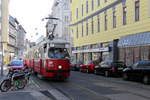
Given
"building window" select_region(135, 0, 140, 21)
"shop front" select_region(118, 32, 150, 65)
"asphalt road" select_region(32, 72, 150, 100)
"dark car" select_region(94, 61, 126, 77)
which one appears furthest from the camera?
"building window" select_region(135, 0, 140, 21)

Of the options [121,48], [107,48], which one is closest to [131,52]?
[121,48]

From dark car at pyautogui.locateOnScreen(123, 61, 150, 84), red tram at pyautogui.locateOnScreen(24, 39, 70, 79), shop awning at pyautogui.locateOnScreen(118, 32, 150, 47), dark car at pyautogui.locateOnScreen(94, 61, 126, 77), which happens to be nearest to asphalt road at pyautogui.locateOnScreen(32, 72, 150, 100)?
dark car at pyautogui.locateOnScreen(123, 61, 150, 84)

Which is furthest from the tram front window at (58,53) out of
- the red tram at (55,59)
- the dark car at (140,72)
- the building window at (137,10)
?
the building window at (137,10)

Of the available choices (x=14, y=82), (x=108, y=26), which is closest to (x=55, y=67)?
(x=14, y=82)

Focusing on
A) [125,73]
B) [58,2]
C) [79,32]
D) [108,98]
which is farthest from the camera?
[58,2]

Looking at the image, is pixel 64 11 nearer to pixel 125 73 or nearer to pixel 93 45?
pixel 93 45

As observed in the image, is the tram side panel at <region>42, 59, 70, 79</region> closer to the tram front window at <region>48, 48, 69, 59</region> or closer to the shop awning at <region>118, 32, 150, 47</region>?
the tram front window at <region>48, 48, 69, 59</region>

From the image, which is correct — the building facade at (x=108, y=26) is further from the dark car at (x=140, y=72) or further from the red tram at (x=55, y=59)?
the red tram at (x=55, y=59)

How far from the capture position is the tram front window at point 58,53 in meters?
19.4

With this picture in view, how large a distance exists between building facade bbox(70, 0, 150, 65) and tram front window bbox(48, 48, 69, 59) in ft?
36.7

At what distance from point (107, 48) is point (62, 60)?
1857 cm

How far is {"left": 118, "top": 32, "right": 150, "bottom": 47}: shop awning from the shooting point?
2815 centimetres

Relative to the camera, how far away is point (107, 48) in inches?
1460

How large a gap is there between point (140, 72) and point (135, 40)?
10.8m
